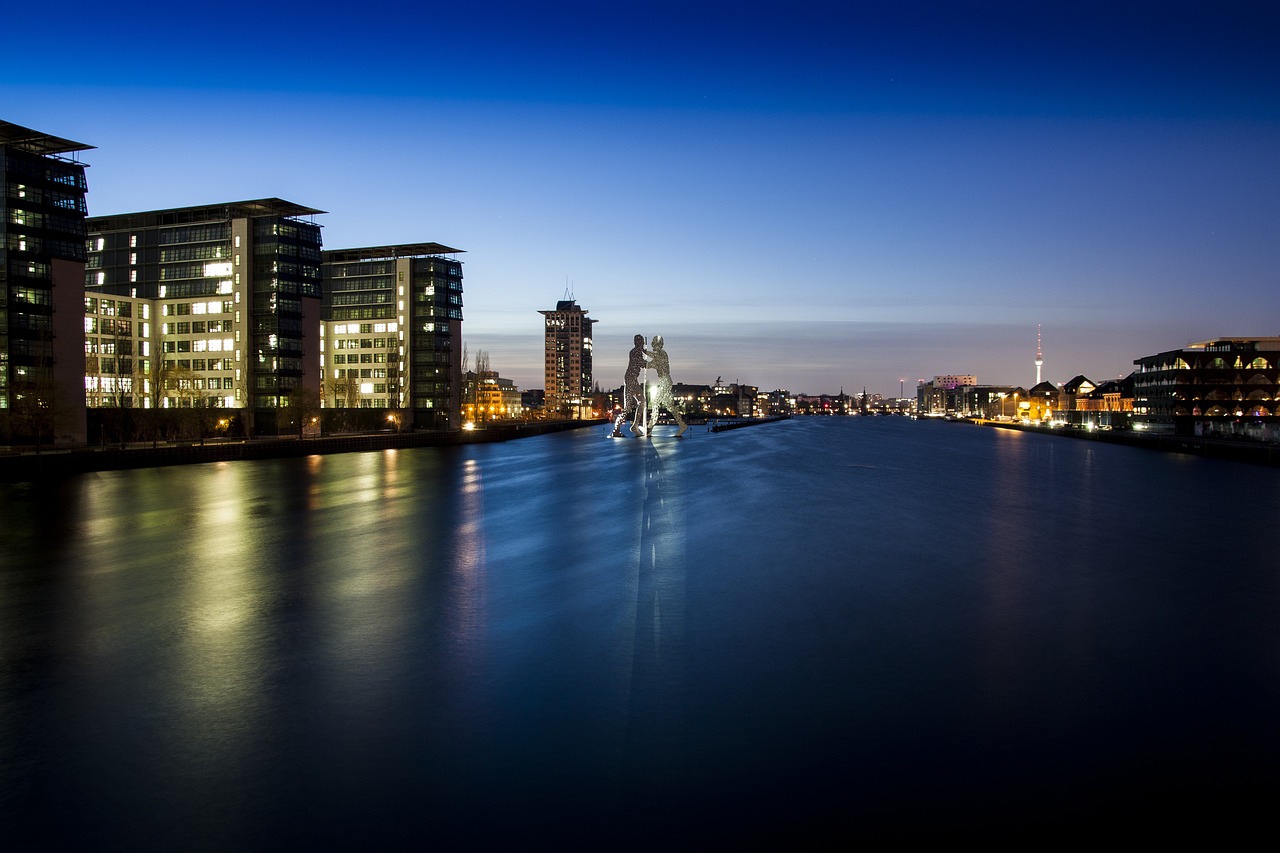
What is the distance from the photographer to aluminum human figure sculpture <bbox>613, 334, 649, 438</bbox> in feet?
295

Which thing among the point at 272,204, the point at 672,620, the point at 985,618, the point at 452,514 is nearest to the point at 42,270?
the point at 272,204

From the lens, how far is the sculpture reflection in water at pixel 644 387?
293ft

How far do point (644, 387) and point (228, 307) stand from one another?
50.8 meters

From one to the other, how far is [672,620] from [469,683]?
177 inches

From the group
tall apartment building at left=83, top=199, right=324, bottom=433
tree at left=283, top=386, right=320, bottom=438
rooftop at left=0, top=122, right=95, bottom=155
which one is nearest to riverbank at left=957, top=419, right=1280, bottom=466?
tree at left=283, top=386, right=320, bottom=438

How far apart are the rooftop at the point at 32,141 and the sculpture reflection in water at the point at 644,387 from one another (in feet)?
177

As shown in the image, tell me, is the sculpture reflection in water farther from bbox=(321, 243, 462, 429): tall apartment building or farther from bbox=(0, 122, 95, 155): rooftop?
bbox=(0, 122, 95, 155): rooftop

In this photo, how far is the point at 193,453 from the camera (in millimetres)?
59812

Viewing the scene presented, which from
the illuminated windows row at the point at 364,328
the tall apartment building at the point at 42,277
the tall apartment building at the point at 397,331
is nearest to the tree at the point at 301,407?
the tall apartment building at the point at 42,277

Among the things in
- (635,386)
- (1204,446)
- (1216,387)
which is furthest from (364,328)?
(1216,387)

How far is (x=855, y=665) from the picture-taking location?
11.8 m

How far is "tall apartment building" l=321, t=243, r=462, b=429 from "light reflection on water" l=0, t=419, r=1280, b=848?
91746 mm

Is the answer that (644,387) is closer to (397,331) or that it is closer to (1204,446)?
(397,331)

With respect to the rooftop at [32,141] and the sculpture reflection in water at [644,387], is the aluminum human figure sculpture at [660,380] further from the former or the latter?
the rooftop at [32,141]
